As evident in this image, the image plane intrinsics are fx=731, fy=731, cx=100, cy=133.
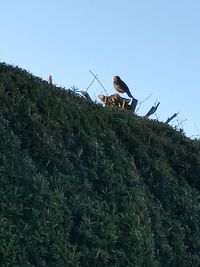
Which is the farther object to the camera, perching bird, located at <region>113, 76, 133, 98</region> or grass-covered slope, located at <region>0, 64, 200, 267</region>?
Answer: perching bird, located at <region>113, 76, 133, 98</region>

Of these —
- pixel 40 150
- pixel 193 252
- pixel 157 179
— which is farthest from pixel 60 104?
pixel 193 252

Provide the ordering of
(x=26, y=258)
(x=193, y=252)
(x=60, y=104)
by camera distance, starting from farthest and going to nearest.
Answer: (x=193, y=252) < (x=60, y=104) < (x=26, y=258)

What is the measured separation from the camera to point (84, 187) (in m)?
5.21

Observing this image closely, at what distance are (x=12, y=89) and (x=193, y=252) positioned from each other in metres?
2.29

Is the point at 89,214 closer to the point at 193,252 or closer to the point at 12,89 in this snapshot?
the point at 12,89

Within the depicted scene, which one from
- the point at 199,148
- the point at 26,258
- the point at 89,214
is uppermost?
the point at 199,148

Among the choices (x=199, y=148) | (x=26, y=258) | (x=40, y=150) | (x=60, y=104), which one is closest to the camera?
(x=26, y=258)

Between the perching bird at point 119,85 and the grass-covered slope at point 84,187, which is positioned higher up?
the perching bird at point 119,85

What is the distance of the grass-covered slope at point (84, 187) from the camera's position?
4449mm

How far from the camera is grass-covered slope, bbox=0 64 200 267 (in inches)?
175

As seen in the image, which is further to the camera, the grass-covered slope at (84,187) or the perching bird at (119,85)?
the perching bird at (119,85)

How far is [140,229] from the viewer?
5465 millimetres

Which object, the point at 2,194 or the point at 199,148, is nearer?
the point at 2,194

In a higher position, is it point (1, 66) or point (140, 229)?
point (1, 66)
